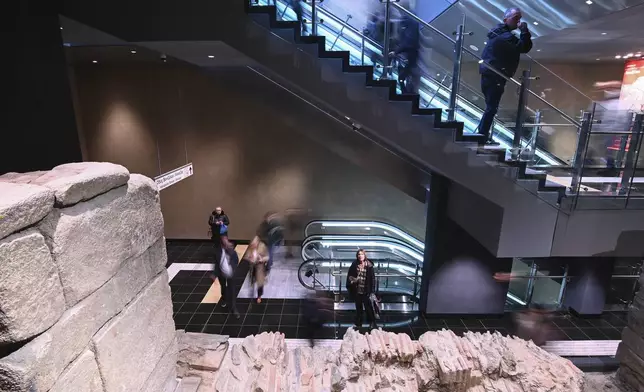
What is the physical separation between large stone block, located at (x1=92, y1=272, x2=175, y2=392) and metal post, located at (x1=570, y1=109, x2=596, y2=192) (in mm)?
4544

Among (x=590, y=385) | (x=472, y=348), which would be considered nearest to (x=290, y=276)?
(x=472, y=348)

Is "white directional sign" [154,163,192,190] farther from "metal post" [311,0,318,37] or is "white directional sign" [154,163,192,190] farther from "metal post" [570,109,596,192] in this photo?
"metal post" [570,109,596,192]

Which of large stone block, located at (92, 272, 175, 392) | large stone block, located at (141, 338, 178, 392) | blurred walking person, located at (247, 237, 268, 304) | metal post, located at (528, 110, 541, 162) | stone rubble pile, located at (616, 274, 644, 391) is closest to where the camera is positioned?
large stone block, located at (92, 272, 175, 392)

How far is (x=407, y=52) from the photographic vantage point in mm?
4328

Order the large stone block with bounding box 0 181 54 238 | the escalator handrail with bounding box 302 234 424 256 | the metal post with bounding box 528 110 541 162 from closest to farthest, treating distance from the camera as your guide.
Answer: the large stone block with bounding box 0 181 54 238
the metal post with bounding box 528 110 541 162
the escalator handrail with bounding box 302 234 424 256

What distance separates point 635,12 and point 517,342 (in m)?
4.71

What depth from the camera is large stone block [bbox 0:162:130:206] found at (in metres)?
1.29

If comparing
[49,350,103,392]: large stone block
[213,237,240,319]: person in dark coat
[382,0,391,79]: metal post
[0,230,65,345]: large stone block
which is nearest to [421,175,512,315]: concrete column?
[382,0,391,79]: metal post

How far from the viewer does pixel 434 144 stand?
13.4 ft

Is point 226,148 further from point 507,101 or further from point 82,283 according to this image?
point 82,283

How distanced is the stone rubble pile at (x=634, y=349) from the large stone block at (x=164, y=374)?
16.4 ft

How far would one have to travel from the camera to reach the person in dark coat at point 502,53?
4055mm

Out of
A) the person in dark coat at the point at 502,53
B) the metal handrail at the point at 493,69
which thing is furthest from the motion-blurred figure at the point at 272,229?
the metal handrail at the point at 493,69

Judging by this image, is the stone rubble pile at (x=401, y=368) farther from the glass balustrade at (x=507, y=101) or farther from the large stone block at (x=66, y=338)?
the glass balustrade at (x=507, y=101)
